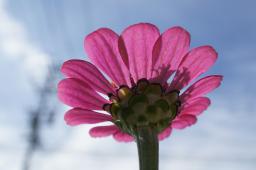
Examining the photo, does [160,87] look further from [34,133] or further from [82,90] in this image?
[34,133]

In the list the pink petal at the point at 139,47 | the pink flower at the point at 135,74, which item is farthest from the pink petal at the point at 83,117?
the pink petal at the point at 139,47

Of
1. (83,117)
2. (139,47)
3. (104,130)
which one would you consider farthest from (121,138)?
(139,47)

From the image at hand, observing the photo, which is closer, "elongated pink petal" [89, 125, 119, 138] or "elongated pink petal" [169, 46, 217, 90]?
"elongated pink petal" [169, 46, 217, 90]

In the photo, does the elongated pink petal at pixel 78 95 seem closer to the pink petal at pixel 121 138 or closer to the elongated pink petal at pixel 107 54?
the elongated pink petal at pixel 107 54

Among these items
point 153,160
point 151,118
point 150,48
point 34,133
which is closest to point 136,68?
point 150,48

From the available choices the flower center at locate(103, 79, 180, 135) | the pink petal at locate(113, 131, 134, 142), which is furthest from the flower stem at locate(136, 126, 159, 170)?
the pink petal at locate(113, 131, 134, 142)

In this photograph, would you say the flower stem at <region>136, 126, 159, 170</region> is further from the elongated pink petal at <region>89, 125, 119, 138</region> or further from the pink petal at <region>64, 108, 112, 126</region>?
the elongated pink petal at <region>89, 125, 119, 138</region>
